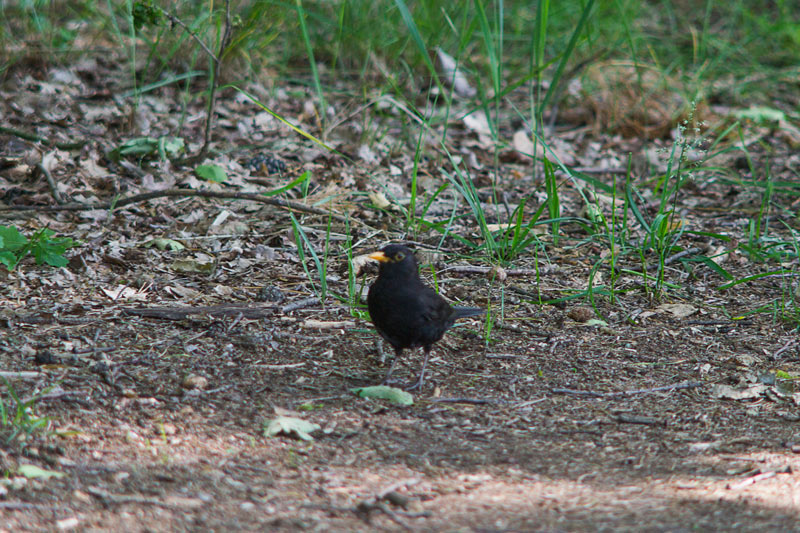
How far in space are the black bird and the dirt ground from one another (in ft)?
0.63

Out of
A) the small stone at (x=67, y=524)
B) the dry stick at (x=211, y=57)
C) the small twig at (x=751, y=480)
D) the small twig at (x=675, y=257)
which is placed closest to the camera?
the small stone at (x=67, y=524)

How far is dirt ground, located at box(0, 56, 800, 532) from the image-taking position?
2.29 meters

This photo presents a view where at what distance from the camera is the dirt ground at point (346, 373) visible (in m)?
2.29

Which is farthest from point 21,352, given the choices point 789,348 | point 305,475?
point 789,348

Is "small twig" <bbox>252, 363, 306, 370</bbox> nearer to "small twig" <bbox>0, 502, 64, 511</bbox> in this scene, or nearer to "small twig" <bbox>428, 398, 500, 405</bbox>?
"small twig" <bbox>428, 398, 500, 405</bbox>

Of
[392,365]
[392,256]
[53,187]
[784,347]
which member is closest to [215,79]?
[53,187]

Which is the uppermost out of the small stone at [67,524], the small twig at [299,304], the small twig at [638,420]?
the small stone at [67,524]

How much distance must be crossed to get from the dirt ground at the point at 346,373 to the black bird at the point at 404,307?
19 centimetres

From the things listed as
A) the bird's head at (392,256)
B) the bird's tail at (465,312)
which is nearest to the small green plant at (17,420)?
the bird's head at (392,256)

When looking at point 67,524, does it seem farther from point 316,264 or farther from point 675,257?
point 675,257

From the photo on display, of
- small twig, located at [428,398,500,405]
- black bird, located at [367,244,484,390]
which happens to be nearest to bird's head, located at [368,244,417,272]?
black bird, located at [367,244,484,390]

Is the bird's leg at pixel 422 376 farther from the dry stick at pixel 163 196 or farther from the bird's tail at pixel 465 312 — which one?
the dry stick at pixel 163 196

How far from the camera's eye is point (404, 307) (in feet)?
10.5

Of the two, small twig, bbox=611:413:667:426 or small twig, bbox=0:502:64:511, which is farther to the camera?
small twig, bbox=611:413:667:426
